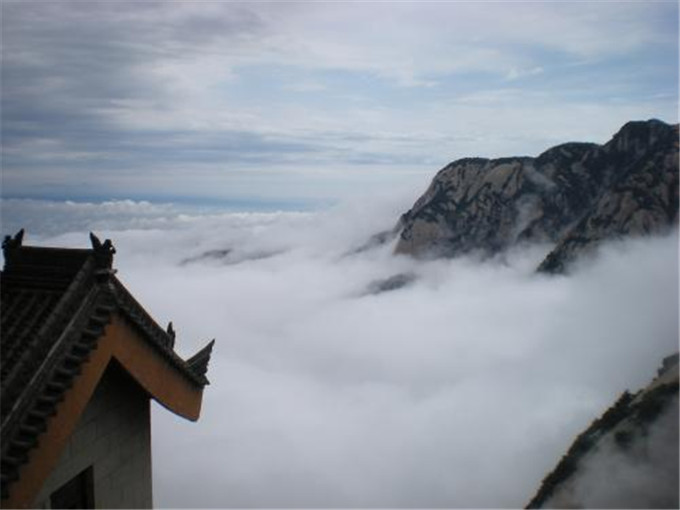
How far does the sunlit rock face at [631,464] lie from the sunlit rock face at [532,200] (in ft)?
210

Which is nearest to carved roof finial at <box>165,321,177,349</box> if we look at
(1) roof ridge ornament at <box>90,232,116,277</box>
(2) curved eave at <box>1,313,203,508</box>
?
(2) curved eave at <box>1,313,203,508</box>

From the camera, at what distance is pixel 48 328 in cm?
791

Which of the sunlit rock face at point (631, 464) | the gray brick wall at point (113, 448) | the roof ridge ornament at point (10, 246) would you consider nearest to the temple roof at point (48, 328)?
the roof ridge ornament at point (10, 246)

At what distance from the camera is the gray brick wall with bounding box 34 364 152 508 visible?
9.39 meters

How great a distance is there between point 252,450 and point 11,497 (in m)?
179

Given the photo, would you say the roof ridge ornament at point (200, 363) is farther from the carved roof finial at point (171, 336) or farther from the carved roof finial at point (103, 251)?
the carved roof finial at point (103, 251)

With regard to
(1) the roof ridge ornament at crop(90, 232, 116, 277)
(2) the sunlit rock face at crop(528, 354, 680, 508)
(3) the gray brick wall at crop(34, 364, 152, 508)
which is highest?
(1) the roof ridge ornament at crop(90, 232, 116, 277)

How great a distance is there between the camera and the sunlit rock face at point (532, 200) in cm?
11000

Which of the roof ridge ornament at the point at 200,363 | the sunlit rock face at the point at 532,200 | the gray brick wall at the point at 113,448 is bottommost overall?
the gray brick wall at the point at 113,448

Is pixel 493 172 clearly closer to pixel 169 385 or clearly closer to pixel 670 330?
pixel 670 330

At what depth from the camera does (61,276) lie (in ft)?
29.7

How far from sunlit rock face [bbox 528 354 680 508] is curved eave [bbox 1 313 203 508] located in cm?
2478

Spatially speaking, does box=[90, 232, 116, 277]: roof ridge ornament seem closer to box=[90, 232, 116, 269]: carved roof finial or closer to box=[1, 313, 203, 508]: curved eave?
box=[90, 232, 116, 269]: carved roof finial

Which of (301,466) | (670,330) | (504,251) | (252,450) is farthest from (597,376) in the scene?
(252,450)
